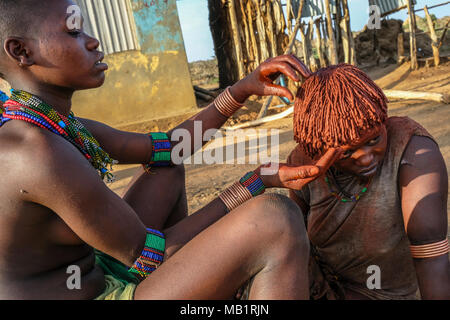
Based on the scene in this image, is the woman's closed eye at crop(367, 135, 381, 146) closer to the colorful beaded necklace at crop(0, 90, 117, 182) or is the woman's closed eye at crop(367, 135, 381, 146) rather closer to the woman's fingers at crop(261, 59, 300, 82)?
the woman's fingers at crop(261, 59, 300, 82)

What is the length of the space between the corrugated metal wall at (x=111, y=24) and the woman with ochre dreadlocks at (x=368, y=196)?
20.0 ft

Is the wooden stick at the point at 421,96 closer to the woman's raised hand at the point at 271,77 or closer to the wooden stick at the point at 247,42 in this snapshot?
the wooden stick at the point at 247,42

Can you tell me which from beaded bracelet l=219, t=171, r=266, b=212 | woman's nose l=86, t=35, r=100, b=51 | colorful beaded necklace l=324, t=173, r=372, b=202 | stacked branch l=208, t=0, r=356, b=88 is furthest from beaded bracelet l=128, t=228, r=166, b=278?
stacked branch l=208, t=0, r=356, b=88

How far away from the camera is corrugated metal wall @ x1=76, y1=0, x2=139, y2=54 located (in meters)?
7.33

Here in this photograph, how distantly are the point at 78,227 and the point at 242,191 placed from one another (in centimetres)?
73

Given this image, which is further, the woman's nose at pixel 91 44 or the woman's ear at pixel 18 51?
the woman's nose at pixel 91 44

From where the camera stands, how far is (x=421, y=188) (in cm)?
168

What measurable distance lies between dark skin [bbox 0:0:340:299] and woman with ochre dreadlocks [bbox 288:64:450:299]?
0.74 ft

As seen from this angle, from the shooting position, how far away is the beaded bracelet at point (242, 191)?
5.83 ft

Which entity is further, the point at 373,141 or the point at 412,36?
the point at 412,36

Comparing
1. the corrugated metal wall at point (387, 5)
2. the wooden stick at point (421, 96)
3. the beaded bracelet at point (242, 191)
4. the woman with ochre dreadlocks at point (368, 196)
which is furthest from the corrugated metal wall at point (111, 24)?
the corrugated metal wall at point (387, 5)

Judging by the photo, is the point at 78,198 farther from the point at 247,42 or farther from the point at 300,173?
the point at 247,42

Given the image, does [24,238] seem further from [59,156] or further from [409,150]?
[409,150]

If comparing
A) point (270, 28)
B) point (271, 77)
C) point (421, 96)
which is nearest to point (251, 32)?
point (270, 28)
